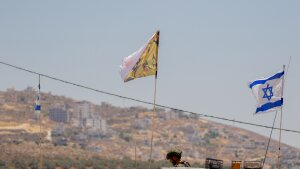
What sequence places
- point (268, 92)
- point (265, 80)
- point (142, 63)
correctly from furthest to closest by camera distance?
point (142, 63), point (265, 80), point (268, 92)

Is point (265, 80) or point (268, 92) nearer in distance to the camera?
point (268, 92)

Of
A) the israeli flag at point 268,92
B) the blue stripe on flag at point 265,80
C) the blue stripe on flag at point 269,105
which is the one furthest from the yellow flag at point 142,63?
the blue stripe on flag at point 269,105

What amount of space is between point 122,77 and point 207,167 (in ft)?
18.0

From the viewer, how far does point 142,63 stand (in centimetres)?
3288

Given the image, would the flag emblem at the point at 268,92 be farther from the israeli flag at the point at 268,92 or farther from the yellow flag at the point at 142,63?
the yellow flag at the point at 142,63

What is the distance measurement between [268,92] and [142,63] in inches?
217

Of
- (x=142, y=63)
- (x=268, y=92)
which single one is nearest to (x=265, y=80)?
(x=268, y=92)

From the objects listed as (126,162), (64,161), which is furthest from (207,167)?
(126,162)

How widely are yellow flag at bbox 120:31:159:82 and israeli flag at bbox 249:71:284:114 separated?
171 inches

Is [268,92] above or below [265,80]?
below

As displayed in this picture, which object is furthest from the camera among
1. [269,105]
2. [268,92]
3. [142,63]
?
[142,63]

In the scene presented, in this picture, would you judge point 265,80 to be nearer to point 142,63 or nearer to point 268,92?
point 268,92

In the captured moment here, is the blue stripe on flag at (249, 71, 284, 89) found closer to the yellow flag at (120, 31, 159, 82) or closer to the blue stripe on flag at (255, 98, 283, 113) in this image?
the blue stripe on flag at (255, 98, 283, 113)

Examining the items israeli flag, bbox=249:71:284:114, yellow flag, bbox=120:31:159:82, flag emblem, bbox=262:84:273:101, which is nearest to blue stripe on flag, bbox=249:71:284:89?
israeli flag, bbox=249:71:284:114
